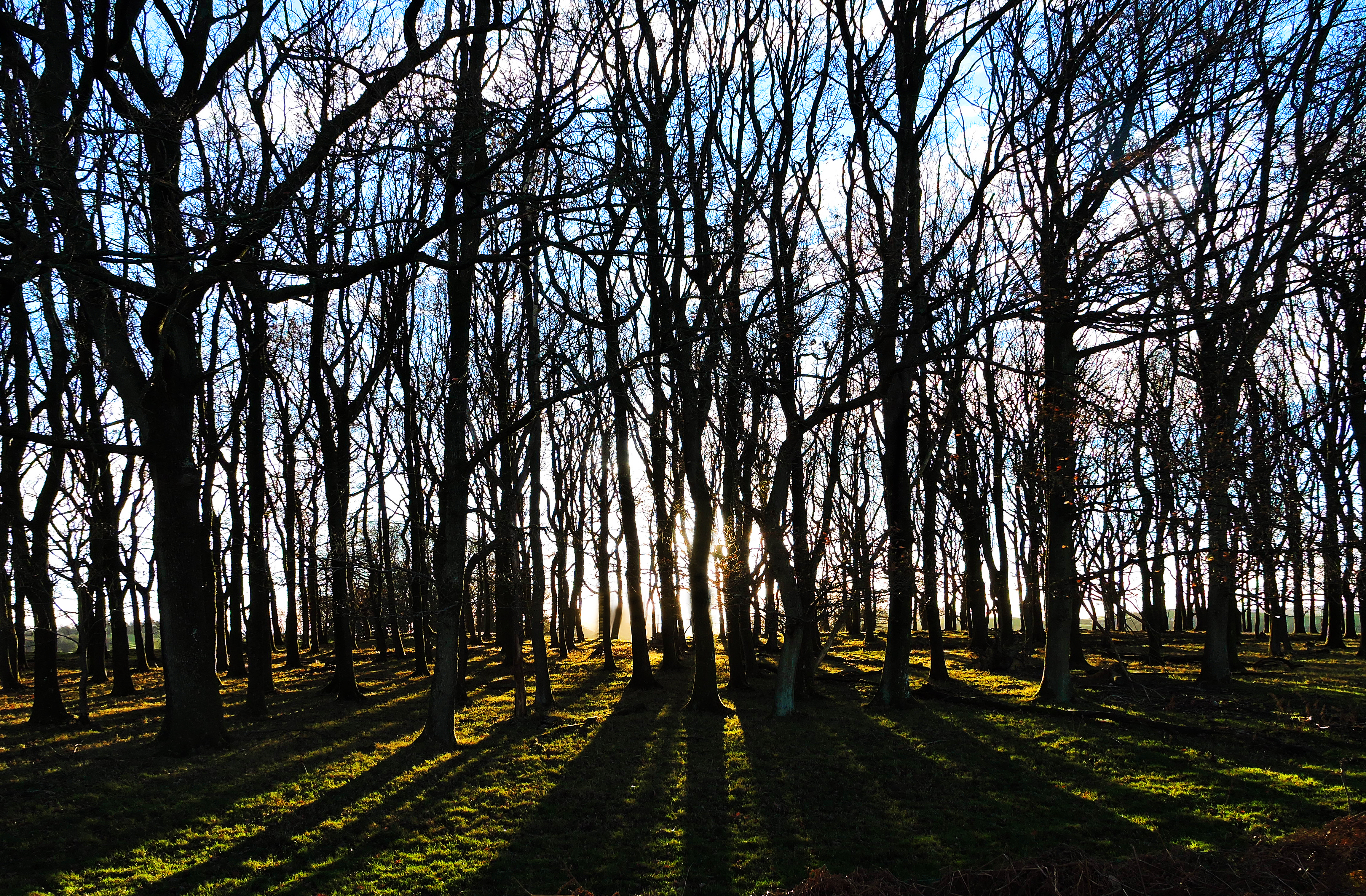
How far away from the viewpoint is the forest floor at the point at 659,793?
20.8ft

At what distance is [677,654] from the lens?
70.2 feet

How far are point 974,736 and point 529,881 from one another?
7.15 m

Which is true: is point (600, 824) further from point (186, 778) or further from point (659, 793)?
point (186, 778)

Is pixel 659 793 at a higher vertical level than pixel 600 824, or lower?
lower

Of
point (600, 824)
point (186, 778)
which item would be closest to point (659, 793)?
point (600, 824)

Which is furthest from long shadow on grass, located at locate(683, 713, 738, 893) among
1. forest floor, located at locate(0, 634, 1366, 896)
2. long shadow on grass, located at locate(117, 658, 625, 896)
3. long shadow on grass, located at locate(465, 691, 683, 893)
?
long shadow on grass, located at locate(117, 658, 625, 896)

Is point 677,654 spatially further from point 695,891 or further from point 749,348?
point 695,891

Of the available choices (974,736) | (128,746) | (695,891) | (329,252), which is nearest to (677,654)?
(974,736)

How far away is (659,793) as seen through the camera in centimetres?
862

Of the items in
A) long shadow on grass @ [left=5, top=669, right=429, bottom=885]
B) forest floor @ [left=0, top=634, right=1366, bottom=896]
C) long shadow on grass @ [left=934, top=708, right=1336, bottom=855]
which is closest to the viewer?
forest floor @ [left=0, top=634, right=1366, bottom=896]

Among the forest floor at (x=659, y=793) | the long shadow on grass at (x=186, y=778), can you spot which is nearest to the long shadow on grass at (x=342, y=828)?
the forest floor at (x=659, y=793)

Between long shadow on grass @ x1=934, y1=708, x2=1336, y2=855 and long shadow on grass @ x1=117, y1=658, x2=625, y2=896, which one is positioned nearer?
long shadow on grass @ x1=117, y1=658, x2=625, y2=896

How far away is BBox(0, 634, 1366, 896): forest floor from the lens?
6.34 metres

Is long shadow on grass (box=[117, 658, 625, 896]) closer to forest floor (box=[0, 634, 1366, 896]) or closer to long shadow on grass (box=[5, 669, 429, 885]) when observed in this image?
forest floor (box=[0, 634, 1366, 896])
